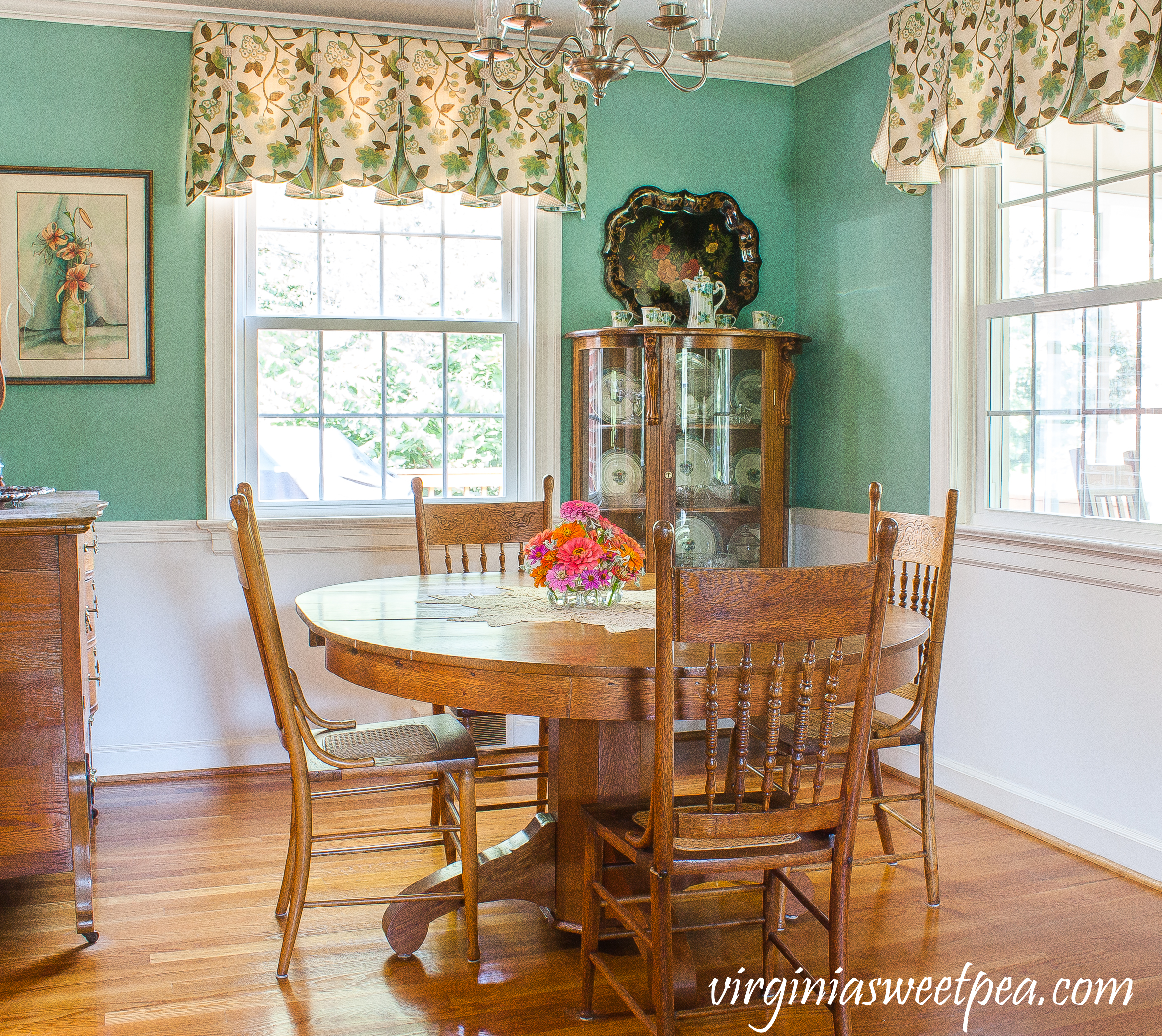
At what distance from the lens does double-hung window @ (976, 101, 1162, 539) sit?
2.80m

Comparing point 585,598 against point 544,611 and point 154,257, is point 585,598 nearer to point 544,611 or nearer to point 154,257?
point 544,611

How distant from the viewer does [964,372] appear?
3.39 m

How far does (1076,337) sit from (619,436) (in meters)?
1.58

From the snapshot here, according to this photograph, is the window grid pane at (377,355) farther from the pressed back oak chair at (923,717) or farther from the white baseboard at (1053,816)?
the white baseboard at (1053,816)

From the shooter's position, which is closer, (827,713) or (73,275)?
(827,713)

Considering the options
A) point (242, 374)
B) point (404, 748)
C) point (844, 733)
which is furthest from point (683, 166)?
point (404, 748)

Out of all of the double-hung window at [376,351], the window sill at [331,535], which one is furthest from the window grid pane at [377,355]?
the window sill at [331,535]

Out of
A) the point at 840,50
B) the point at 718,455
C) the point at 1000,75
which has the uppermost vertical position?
the point at 840,50

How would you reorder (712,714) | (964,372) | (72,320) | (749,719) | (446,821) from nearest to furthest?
(712,714), (749,719), (446,821), (964,372), (72,320)

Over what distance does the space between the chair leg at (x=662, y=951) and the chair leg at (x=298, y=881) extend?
79 centimetres

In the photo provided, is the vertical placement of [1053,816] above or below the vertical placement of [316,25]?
below

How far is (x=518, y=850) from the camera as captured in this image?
235 cm

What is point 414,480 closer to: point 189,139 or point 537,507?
point 537,507

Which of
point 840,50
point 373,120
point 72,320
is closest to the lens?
point 72,320
